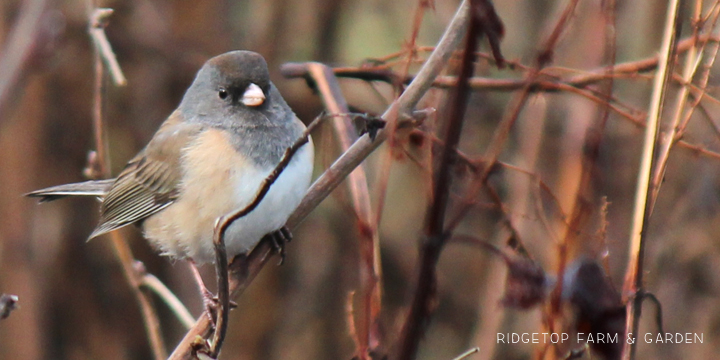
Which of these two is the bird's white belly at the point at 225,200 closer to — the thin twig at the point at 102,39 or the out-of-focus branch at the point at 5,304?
the thin twig at the point at 102,39

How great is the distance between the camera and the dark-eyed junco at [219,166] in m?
2.04

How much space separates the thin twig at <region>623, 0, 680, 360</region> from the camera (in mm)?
1286

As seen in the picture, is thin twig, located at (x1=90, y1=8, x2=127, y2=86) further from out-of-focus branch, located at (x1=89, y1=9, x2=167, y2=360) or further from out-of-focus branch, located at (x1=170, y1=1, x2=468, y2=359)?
out-of-focus branch, located at (x1=170, y1=1, x2=468, y2=359)

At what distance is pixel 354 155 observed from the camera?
1395 millimetres

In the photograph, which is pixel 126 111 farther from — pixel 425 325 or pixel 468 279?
pixel 425 325

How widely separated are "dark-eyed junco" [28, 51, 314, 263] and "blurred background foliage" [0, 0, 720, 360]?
1069 millimetres

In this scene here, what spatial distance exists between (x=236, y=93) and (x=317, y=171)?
1532 millimetres

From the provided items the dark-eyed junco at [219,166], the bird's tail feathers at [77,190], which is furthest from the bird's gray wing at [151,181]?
the bird's tail feathers at [77,190]

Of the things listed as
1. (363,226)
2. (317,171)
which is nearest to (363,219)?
(363,226)

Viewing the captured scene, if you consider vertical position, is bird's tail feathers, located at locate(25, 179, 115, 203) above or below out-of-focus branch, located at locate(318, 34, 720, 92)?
below

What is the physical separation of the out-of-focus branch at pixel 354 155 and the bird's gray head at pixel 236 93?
0.49 meters

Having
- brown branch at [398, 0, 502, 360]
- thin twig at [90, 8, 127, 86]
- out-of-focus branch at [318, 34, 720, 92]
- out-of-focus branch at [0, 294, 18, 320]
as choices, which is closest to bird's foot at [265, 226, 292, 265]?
out-of-focus branch at [318, 34, 720, 92]

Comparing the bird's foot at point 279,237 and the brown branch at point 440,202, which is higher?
the bird's foot at point 279,237

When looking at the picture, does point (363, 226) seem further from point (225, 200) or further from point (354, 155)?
point (225, 200)
